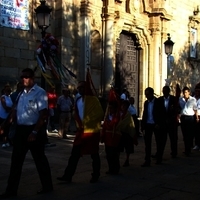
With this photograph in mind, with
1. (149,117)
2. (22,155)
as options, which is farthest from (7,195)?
Result: (149,117)

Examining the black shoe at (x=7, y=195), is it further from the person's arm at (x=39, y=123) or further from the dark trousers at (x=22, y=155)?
the person's arm at (x=39, y=123)

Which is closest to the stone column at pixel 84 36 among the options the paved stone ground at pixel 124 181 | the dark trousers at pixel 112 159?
the paved stone ground at pixel 124 181

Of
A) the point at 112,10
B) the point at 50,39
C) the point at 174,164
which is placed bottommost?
the point at 174,164

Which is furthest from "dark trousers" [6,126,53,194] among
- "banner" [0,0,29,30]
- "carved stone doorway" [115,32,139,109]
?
"carved stone doorway" [115,32,139,109]

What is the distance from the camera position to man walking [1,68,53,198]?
584cm

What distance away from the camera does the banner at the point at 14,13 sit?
15219 mm

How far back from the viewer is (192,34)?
1085 inches

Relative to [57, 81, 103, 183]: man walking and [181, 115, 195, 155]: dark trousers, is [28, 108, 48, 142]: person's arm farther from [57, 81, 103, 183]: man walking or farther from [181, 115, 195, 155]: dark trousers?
[181, 115, 195, 155]: dark trousers

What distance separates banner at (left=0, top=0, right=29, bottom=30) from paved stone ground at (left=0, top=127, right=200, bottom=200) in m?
7.10

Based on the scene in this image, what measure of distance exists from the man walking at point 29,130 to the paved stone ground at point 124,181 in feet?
0.95

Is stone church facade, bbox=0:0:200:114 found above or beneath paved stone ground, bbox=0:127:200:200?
above

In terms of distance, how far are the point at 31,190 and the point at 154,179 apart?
89.5 inches

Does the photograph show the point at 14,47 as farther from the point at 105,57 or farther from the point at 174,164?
the point at 174,164

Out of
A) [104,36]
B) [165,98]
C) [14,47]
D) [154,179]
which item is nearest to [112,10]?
[104,36]
